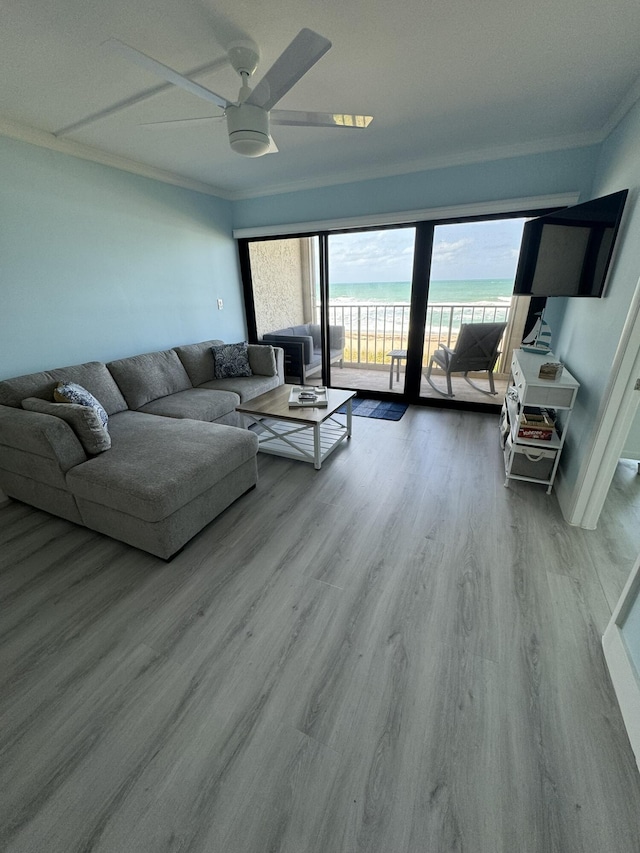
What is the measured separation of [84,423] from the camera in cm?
196

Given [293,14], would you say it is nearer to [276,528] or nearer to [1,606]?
[276,528]

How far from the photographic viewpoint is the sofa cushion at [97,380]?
2615mm

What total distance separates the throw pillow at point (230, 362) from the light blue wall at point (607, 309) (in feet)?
9.60

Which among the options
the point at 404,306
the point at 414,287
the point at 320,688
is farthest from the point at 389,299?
the point at 320,688

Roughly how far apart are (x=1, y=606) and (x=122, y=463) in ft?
2.60

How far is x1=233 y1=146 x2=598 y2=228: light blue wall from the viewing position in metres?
2.83

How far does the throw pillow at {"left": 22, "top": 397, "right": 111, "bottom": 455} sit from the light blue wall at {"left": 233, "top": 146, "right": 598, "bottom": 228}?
3208 millimetres

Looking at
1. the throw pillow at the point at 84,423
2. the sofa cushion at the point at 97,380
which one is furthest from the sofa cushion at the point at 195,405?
the throw pillow at the point at 84,423

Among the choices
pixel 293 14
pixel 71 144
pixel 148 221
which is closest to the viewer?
pixel 293 14

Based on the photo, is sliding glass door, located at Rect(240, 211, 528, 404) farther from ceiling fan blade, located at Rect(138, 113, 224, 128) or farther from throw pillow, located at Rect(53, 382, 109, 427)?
throw pillow, located at Rect(53, 382, 109, 427)

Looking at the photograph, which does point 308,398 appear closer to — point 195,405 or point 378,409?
point 195,405

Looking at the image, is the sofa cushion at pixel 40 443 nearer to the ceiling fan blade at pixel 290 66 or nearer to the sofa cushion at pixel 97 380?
the sofa cushion at pixel 97 380

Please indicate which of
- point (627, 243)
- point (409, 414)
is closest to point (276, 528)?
point (409, 414)

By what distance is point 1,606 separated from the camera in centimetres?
157
